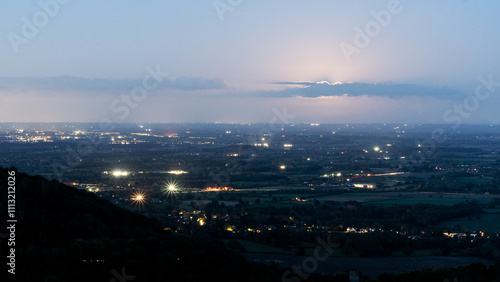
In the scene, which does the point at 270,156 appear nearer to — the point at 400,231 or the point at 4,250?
the point at 400,231

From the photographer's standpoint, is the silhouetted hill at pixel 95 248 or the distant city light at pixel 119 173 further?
the distant city light at pixel 119 173

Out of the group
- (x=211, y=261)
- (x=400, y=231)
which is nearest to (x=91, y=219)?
(x=211, y=261)
